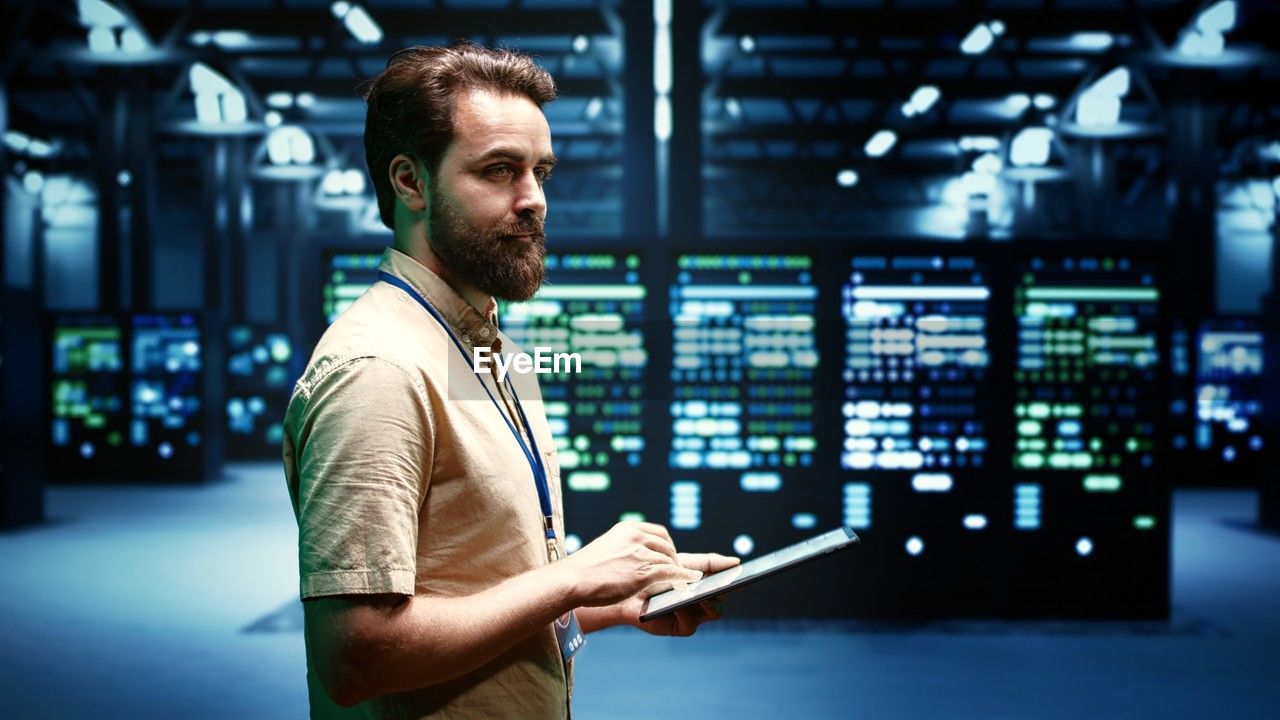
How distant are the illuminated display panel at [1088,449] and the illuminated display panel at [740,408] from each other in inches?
43.3

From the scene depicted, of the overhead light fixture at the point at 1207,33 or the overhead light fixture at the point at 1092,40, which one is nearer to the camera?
the overhead light fixture at the point at 1207,33

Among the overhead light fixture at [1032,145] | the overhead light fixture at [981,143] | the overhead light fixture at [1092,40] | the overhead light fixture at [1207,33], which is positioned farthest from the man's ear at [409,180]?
the overhead light fixture at [981,143]

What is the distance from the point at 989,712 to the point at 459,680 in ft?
10.9

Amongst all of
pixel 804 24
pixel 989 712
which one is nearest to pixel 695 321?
pixel 989 712

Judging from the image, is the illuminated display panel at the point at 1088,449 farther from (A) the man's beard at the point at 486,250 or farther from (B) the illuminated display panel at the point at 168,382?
(B) the illuminated display panel at the point at 168,382

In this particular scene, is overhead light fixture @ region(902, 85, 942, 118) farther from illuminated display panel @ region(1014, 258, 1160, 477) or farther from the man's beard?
the man's beard

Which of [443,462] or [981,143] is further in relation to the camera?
[981,143]

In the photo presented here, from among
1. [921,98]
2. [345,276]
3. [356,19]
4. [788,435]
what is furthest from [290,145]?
[788,435]

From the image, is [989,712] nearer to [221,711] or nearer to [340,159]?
[221,711]

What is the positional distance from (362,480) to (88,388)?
12.5 metres

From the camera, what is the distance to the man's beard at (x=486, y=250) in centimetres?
143

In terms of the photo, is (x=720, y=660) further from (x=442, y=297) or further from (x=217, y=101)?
(x=217, y=101)

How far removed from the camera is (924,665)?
470 centimetres

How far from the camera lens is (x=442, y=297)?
147 cm
